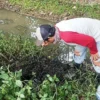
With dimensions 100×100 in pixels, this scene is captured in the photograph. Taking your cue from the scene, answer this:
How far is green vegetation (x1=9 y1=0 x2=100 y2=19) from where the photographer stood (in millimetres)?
6977

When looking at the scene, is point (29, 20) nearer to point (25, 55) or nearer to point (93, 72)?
point (25, 55)

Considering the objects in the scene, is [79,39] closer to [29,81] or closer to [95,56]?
[95,56]

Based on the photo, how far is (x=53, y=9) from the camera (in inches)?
282

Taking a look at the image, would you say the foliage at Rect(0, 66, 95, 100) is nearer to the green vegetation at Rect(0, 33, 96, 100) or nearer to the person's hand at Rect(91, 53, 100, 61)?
the green vegetation at Rect(0, 33, 96, 100)

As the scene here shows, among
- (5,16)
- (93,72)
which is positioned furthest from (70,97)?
(5,16)

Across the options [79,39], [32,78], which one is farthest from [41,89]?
[79,39]

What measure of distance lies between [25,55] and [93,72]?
108cm

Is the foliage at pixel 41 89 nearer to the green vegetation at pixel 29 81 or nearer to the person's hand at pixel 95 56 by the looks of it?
the green vegetation at pixel 29 81

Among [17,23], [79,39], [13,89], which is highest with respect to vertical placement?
[79,39]

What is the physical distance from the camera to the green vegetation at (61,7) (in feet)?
22.9

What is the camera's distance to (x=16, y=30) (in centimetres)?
675

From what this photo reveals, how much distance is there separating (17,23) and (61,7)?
3.37 feet

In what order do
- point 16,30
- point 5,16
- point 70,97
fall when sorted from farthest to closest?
point 5,16 < point 16,30 < point 70,97

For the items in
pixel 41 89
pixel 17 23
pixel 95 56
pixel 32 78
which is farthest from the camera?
pixel 17 23
